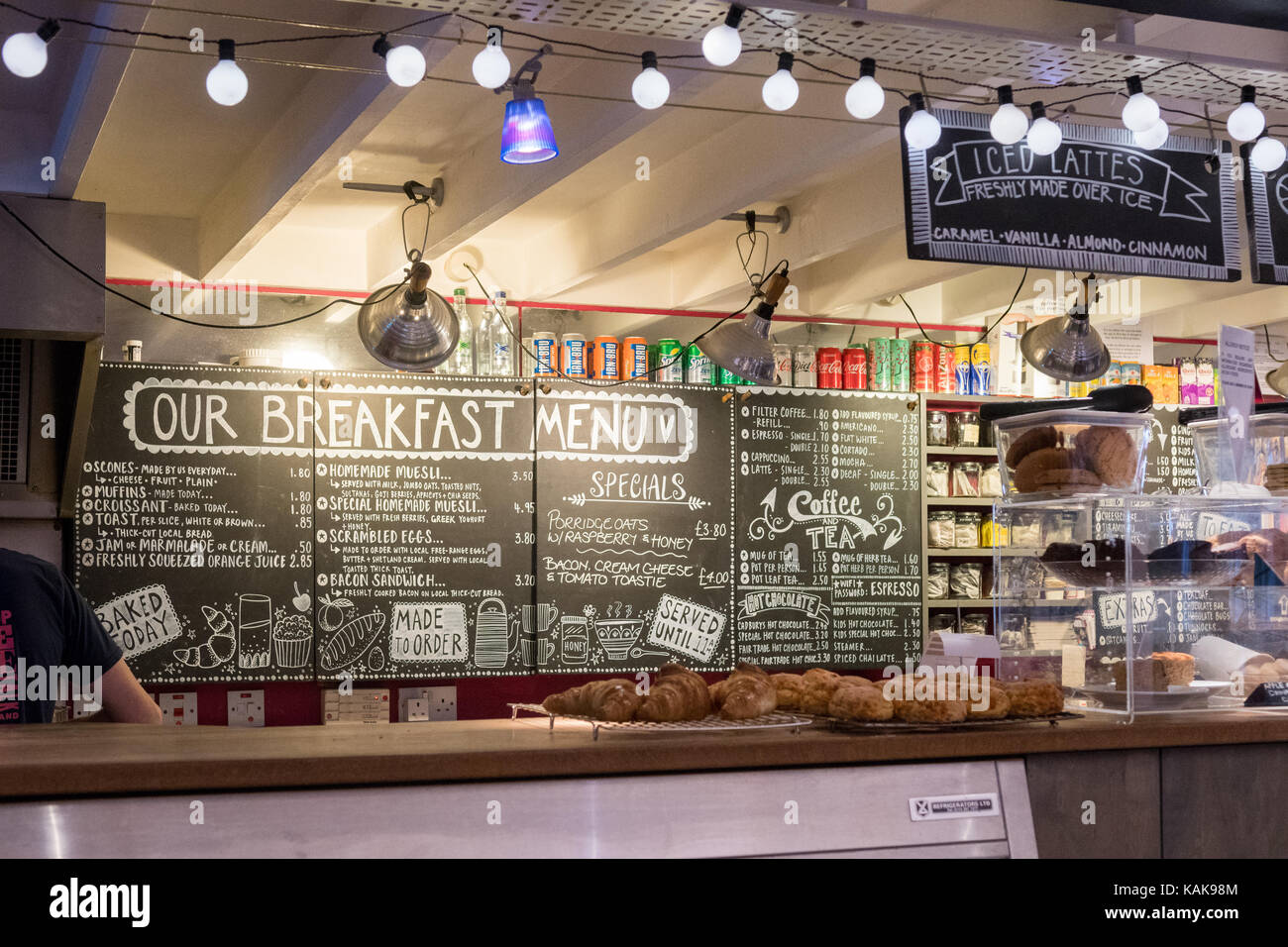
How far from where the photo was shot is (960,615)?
6.33 meters

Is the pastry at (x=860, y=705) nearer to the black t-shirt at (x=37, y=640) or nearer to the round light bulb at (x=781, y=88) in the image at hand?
the round light bulb at (x=781, y=88)

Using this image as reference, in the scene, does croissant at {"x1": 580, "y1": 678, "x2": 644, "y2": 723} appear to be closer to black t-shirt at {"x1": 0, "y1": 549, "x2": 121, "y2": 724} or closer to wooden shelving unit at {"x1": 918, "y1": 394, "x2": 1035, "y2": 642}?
black t-shirt at {"x1": 0, "y1": 549, "x2": 121, "y2": 724}

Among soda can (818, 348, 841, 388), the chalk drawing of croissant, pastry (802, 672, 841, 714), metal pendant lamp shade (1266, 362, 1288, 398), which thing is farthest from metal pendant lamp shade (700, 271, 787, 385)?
metal pendant lamp shade (1266, 362, 1288, 398)

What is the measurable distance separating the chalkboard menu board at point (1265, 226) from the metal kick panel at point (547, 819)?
210cm

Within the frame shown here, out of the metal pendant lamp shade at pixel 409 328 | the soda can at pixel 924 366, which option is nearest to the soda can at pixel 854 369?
the soda can at pixel 924 366

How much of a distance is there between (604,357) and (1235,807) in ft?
12.2

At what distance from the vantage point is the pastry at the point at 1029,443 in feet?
9.95

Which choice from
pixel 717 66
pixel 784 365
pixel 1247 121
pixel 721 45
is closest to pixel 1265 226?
pixel 1247 121

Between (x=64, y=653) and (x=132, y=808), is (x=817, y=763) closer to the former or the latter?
(x=132, y=808)

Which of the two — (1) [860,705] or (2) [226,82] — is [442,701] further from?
(1) [860,705]

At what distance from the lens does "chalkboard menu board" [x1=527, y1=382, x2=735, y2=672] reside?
5660 mm

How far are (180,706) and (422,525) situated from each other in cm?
118

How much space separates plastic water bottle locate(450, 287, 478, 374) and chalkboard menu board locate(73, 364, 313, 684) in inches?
25.1
